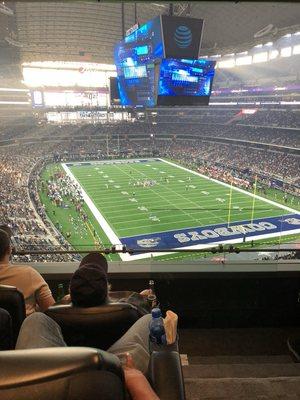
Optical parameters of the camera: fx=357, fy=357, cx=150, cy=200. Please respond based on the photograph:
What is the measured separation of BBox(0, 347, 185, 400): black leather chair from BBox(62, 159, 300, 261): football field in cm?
741

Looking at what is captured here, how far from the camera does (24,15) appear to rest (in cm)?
1808

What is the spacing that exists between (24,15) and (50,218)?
10529 mm

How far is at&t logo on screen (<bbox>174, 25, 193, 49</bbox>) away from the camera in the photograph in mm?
8198

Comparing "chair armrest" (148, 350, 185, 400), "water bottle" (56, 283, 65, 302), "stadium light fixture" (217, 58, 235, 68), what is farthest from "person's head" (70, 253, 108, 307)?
"stadium light fixture" (217, 58, 235, 68)

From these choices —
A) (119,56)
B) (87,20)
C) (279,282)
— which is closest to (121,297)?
(279,282)

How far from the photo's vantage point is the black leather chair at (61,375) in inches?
19.3

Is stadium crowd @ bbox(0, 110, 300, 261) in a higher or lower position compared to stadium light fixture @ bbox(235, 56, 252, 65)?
lower

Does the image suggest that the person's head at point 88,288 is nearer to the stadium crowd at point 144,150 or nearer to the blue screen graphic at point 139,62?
the blue screen graphic at point 139,62

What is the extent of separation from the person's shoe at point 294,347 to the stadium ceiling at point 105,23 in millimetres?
12142

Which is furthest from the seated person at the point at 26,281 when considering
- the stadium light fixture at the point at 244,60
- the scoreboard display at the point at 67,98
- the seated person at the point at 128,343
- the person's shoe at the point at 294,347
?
the stadium light fixture at the point at 244,60

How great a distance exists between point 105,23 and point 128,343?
21.3 meters

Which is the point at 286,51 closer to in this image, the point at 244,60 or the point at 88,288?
the point at 244,60

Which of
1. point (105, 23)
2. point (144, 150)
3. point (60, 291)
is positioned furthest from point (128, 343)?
point (144, 150)

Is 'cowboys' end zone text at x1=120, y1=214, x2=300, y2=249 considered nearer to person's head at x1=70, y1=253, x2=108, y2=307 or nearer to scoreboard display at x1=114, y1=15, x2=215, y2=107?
scoreboard display at x1=114, y1=15, x2=215, y2=107
